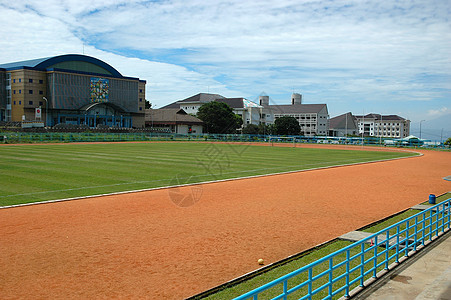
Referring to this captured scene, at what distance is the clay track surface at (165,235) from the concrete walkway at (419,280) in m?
2.08

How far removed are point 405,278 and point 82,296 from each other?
18.0 feet

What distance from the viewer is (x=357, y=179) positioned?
810 inches

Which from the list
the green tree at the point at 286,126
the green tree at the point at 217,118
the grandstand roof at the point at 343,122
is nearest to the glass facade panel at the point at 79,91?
the green tree at the point at 217,118

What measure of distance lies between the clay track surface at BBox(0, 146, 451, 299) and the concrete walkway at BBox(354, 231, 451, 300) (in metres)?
2.08

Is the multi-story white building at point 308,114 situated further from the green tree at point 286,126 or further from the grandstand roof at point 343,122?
the green tree at point 286,126

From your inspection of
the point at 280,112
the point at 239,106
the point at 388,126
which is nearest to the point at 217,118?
the point at 239,106

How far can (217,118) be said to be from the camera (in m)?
95.8

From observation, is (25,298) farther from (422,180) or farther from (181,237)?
(422,180)

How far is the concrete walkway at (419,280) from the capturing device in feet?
19.6

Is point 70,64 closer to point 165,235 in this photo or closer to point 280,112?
point 280,112

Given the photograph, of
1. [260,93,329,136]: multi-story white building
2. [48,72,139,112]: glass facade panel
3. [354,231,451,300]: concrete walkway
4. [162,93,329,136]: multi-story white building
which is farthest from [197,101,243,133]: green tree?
[354,231,451,300]: concrete walkway

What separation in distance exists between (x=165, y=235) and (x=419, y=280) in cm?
556

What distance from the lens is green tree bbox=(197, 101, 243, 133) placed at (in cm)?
9538

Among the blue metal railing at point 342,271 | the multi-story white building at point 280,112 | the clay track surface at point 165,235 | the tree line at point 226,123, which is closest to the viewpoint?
the blue metal railing at point 342,271
